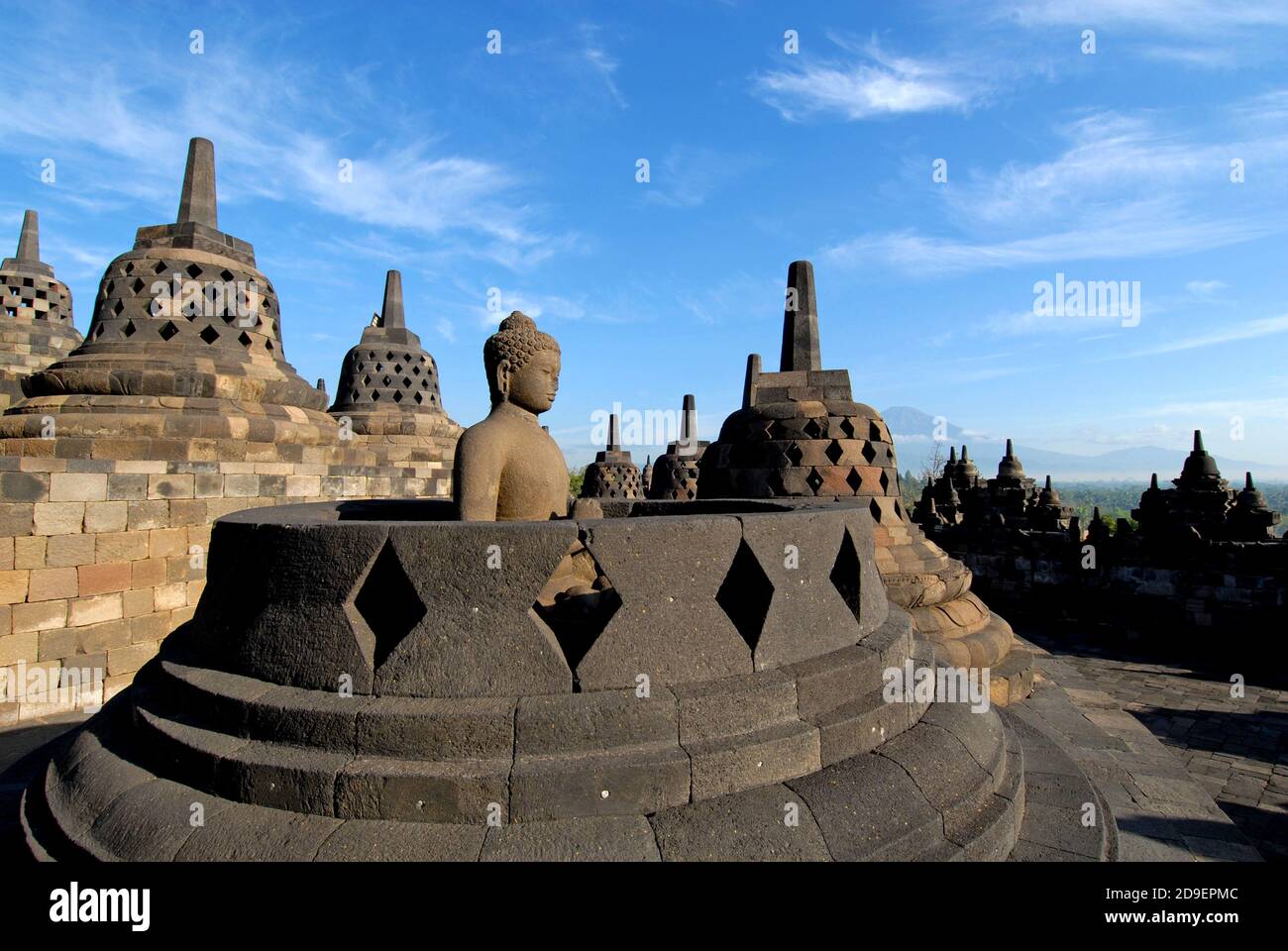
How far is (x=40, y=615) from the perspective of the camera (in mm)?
5199

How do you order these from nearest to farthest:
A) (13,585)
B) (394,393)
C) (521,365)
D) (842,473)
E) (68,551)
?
(521,365) → (13,585) → (68,551) → (842,473) → (394,393)

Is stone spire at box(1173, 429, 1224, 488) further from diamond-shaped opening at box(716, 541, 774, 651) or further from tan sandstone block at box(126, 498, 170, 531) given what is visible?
tan sandstone block at box(126, 498, 170, 531)

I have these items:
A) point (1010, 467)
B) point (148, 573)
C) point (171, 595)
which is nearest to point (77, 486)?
point (148, 573)

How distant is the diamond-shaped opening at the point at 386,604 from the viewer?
2.22 metres

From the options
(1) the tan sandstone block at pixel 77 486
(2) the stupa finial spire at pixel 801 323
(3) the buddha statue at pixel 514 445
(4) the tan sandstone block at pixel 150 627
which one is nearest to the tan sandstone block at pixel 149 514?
(1) the tan sandstone block at pixel 77 486

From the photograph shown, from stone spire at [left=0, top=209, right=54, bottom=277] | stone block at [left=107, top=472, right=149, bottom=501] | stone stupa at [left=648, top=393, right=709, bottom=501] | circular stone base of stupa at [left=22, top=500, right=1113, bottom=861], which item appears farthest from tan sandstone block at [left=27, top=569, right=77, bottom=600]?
stone stupa at [left=648, top=393, right=709, bottom=501]

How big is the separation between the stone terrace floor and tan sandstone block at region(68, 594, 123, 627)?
8.65 m

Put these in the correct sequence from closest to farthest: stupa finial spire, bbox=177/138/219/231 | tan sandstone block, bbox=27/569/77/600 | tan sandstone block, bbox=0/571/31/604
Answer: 1. tan sandstone block, bbox=0/571/31/604
2. tan sandstone block, bbox=27/569/77/600
3. stupa finial spire, bbox=177/138/219/231

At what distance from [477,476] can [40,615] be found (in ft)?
16.0

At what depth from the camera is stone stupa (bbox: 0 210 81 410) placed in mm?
12195

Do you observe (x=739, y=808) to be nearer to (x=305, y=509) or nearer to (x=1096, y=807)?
(x=1096, y=807)

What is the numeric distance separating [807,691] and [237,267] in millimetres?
8229

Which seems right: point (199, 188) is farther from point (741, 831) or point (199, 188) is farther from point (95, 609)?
point (741, 831)

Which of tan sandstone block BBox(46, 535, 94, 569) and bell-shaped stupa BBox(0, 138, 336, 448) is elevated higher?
bell-shaped stupa BBox(0, 138, 336, 448)
